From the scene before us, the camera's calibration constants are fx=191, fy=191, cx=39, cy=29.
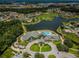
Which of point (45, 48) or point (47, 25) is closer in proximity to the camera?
point (45, 48)

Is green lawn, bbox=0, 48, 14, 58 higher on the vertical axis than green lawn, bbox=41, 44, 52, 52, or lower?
lower

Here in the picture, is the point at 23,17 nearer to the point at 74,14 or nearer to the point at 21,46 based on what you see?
the point at 21,46

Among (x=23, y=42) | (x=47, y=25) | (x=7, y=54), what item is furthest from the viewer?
(x=47, y=25)

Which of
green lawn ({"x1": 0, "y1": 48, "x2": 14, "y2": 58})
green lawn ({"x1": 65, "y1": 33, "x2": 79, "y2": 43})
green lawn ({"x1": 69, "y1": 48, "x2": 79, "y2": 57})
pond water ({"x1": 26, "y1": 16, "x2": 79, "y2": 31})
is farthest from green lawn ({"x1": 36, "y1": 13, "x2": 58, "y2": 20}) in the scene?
green lawn ({"x1": 0, "y1": 48, "x2": 14, "y2": 58})

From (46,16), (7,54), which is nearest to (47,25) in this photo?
(46,16)

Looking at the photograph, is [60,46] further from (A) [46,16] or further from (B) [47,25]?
(A) [46,16]

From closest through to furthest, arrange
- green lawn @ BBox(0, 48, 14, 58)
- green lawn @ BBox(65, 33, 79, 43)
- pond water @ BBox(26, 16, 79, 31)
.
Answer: green lawn @ BBox(0, 48, 14, 58)
green lawn @ BBox(65, 33, 79, 43)
pond water @ BBox(26, 16, 79, 31)

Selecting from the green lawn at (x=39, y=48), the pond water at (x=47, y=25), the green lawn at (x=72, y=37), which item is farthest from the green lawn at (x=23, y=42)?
the green lawn at (x=72, y=37)

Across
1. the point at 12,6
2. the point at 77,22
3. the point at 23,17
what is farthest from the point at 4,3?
the point at 77,22

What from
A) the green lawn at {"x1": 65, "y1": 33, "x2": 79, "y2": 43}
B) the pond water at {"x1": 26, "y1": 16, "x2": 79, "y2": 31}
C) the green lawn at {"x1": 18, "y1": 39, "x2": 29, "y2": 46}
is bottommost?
the green lawn at {"x1": 18, "y1": 39, "x2": 29, "y2": 46}

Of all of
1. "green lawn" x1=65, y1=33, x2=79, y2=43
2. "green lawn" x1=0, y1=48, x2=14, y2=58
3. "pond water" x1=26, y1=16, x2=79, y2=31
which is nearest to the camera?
"green lawn" x1=0, y1=48, x2=14, y2=58

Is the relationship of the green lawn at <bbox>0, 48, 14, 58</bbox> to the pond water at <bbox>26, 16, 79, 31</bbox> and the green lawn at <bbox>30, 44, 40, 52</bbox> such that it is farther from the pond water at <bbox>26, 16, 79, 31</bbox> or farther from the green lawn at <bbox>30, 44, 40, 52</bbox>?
the pond water at <bbox>26, 16, 79, 31</bbox>

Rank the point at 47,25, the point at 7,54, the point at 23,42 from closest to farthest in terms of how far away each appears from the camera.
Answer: the point at 7,54 → the point at 23,42 → the point at 47,25
